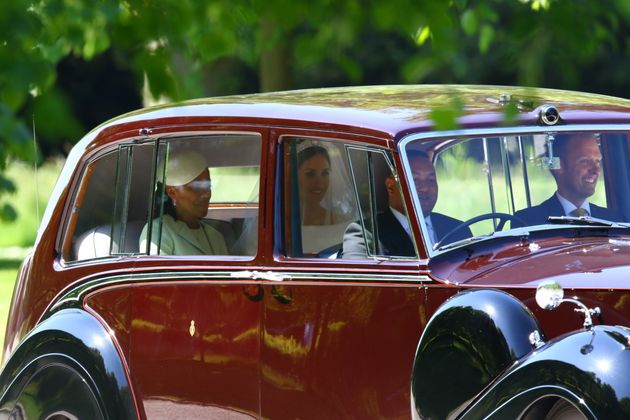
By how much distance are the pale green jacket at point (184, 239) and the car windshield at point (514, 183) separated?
1.02m

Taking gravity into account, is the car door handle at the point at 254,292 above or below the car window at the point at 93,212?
below

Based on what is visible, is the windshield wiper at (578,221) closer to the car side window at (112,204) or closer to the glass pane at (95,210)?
the car side window at (112,204)

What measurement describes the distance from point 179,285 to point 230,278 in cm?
27

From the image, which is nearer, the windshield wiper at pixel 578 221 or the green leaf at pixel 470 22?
the windshield wiper at pixel 578 221

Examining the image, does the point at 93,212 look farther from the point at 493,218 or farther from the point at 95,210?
the point at 493,218

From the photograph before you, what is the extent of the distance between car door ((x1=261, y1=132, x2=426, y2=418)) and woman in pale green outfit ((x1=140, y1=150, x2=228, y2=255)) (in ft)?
1.89

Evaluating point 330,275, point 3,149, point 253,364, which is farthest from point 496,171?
point 3,149

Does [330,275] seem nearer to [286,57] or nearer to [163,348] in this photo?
[163,348]

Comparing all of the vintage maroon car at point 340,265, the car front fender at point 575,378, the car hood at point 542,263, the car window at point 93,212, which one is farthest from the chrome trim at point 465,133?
the car window at point 93,212

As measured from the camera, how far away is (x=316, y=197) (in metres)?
5.69

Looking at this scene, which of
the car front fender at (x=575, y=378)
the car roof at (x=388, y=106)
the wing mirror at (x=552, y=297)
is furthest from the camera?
the car roof at (x=388, y=106)

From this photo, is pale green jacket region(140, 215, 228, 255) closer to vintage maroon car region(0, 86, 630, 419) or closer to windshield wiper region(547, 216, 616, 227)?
vintage maroon car region(0, 86, 630, 419)

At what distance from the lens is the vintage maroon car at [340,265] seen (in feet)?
15.8

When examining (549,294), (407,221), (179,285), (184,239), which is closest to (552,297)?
(549,294)
